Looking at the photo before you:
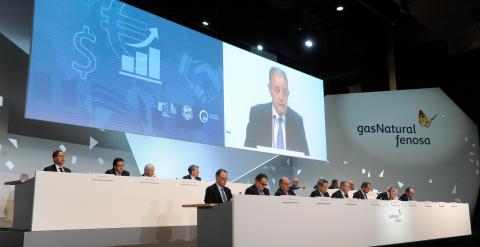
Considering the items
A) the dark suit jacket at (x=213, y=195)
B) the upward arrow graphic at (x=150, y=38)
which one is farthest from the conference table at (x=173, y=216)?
the upward arrow graphic at (x=150, y=38)

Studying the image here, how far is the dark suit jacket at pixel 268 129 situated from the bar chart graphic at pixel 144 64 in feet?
7.37

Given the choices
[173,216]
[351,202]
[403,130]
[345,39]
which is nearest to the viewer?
[351,202]

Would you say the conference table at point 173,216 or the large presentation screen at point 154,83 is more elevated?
the large presentation screen at point 154,83

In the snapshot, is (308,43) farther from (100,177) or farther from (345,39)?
(100,177)

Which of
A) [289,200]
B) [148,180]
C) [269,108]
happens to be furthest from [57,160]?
[269,108]

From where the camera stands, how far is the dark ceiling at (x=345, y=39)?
9602 millimetres

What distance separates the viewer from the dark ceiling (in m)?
9.60

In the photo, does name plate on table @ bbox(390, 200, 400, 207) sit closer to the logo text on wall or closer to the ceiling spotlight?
the logo text on wall

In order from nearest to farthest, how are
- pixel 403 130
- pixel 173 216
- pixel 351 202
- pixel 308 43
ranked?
pixel 351 202 < pixel 173 216 < pixel 403 130 < pixel 308 43

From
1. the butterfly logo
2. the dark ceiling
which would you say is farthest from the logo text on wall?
the dark ceiling

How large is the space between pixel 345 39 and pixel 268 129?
4.79m

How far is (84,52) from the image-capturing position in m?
6.28

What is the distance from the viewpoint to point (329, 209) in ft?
15.9

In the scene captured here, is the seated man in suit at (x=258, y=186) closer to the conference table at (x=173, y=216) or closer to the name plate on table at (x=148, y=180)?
the conference table at (x=173, y=216)
